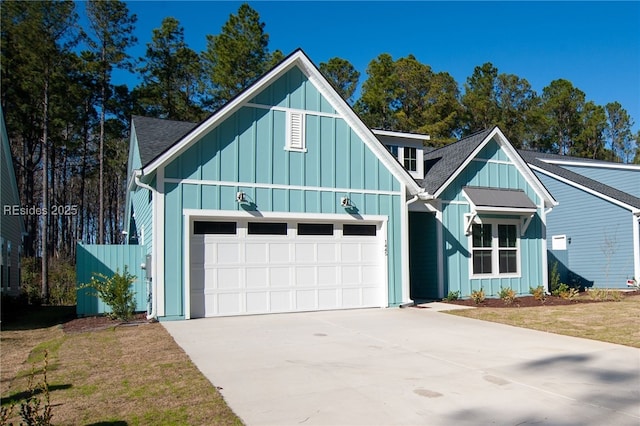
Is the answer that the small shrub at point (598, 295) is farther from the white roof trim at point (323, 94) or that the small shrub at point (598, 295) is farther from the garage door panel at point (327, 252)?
the garage door panel at point (327, 252)

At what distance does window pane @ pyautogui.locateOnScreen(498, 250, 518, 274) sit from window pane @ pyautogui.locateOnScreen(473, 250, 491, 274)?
48 centimetres

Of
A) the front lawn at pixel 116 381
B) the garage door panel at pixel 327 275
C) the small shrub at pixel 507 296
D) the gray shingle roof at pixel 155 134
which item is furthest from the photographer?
the small shrub at pixel 507 296

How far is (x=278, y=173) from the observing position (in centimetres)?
1209

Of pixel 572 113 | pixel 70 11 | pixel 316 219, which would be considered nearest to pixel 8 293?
pixel 316 219

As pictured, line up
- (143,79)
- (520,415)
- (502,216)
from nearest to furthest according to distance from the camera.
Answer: (520,415)
(502,216)
(143,79)

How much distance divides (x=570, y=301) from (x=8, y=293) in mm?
17108

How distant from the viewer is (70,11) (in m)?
22.9

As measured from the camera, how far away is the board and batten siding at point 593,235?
18.3m

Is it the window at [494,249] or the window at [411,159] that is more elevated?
the window at [411,159]

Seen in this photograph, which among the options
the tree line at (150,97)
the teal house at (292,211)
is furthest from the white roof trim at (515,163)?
the tree line at (150,97)

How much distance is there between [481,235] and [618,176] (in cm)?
1175

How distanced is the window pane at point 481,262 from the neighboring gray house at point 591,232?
17.1 ft

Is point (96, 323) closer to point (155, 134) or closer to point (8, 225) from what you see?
point (155, 134)

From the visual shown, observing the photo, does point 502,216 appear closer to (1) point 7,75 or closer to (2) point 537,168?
(2) point 537,168
